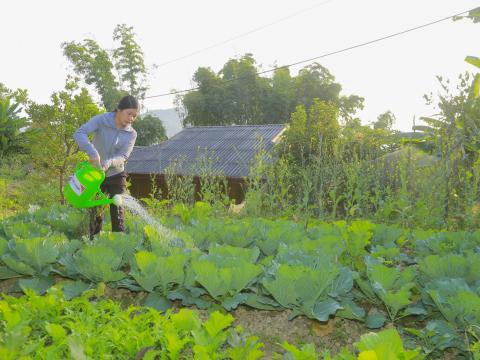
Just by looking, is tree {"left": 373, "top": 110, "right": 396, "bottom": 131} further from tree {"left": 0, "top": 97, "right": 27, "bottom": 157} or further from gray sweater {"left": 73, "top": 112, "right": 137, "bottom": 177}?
tree {"left": 0, "top": 97, "right": 27, "bottom": 157}

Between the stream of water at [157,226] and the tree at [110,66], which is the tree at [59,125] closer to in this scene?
the stream of water at [157,226]

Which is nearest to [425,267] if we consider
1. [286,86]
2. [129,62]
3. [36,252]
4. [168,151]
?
[36,252]

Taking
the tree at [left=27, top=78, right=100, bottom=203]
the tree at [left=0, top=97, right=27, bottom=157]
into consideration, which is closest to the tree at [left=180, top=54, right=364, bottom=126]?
the tree at [left=0, top=97, right=27, bottom=157]

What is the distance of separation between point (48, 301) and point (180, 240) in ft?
3.83

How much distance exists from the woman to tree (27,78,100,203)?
3.94 metres

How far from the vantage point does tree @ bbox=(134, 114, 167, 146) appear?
33594 millimetres

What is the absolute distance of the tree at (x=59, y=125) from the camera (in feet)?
25.2

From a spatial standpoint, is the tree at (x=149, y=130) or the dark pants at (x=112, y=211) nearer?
the dark pants at (x=112, y=211)

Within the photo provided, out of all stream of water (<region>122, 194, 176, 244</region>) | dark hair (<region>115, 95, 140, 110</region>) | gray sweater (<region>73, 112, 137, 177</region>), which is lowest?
stream of water (<region>122, 194, 176, 244</region>)

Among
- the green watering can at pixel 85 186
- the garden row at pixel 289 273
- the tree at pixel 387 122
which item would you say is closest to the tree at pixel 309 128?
the tree at pixel 387 122

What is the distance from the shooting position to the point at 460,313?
6.95 feet

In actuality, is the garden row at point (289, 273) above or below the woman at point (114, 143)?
below

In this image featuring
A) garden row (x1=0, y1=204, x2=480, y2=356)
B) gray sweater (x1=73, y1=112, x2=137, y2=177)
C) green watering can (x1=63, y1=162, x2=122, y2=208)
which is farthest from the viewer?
gray sweater (x1=73, y1=112, x2=137, y2=177)

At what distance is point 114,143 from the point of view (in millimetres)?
4008
